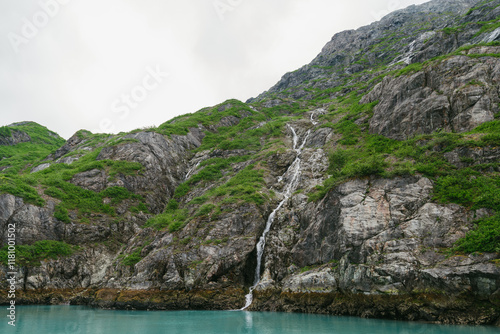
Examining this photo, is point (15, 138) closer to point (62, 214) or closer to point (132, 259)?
point (62, 214)

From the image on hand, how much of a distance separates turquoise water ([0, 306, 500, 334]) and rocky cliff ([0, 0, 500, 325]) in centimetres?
151

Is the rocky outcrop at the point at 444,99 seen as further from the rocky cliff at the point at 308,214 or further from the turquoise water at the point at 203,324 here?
the turquoise water at the point at 203,324

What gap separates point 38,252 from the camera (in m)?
31.6

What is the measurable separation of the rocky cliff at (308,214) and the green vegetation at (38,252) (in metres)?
0.17

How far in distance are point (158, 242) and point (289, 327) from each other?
18.7 m

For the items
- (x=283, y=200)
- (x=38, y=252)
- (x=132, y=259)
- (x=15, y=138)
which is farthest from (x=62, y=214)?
(x=15, y=138)

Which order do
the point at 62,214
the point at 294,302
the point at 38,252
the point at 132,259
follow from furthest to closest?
the point at 62,214
the point at 38,252
the point at 132,259
the point at 294,302

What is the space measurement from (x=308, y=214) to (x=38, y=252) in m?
28.7

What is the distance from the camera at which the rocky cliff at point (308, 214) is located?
19.1m

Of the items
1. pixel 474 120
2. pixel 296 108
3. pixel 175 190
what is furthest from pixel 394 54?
pixel 175 190

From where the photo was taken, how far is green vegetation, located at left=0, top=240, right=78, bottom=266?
30.2 m

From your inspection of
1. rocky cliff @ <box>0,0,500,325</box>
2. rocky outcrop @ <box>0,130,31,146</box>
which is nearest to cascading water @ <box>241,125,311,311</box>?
rocky cliff @ <box>0,0,500,325</box>

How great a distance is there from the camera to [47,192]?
38.3 meters

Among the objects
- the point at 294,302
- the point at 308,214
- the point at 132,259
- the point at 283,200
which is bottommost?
the point at 294,302
